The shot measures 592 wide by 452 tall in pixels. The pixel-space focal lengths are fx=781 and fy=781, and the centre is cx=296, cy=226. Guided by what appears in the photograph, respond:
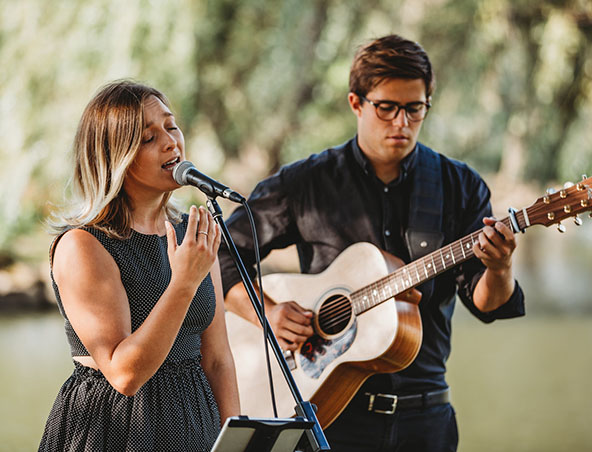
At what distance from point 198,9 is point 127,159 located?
513cm

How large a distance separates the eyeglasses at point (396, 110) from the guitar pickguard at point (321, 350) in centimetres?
63

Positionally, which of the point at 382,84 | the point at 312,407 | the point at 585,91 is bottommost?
the point at 312,407

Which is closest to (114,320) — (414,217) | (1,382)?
(414,217)

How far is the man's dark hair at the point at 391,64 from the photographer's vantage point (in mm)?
2363

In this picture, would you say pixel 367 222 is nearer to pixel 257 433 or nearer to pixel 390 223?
pixel 390 223

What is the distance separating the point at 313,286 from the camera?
8.18 ft

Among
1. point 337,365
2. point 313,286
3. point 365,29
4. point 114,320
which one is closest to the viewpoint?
point 114,320

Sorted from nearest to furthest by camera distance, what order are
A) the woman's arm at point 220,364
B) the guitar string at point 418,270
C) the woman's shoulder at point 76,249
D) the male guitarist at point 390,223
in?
the woman's shoulder at point 76,249, the woman's arm at point 220,364, the guitar string at point 418,270, the male guitarist at point 390,223

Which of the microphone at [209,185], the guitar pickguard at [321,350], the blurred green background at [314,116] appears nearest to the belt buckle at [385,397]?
the guitar pickguard at [321,350]

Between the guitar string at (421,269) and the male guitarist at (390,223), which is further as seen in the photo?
the male guitarist at (390,223)

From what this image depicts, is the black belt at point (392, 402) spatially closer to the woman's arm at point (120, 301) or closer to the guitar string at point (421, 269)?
the guitar string at point (421, 269)

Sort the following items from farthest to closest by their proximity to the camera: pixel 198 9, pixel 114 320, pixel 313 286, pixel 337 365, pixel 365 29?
1. pixel 365 29
2. pixel 198 9
3. pixel 313 286
4. pixel 337 365
5. pixel 114 320

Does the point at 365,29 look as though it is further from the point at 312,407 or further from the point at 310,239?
the point at 312,407

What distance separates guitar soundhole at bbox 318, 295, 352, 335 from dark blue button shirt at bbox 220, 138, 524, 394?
13cm
